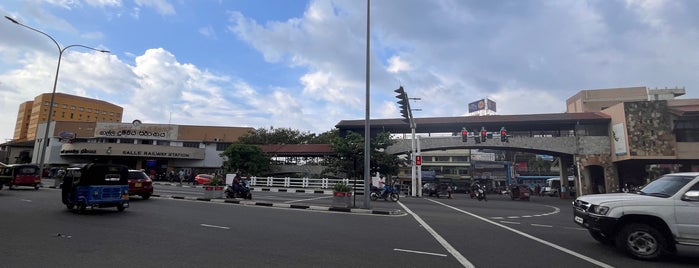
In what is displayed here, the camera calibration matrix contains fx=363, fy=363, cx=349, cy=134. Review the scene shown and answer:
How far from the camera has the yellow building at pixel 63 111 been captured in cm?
10331

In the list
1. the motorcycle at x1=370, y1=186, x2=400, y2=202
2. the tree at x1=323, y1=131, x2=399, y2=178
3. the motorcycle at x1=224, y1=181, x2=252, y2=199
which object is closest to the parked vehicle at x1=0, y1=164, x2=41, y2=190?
the motorcycle at x1=224, y1=181, x2=252, y2=199

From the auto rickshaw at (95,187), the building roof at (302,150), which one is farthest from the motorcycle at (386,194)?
the building roof at (302,150)

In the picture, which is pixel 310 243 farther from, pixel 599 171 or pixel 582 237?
pixel 599 171

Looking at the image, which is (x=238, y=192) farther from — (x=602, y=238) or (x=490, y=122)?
(x=490, y=122)

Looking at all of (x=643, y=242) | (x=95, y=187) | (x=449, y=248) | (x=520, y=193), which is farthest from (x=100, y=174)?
(x=520, y=193)

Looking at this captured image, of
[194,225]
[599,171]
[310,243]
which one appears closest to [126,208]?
[194,225]

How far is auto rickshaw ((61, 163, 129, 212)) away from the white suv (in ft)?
46.6

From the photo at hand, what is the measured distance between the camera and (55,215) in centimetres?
1132

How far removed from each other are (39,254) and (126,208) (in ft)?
27.3

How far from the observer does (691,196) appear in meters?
6.67

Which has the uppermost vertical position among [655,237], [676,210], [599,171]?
[599,171]

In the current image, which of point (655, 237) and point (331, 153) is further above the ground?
point (331, 153)

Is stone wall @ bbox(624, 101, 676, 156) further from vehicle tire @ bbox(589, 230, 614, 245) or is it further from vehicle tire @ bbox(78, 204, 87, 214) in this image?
vehicle tire @ bbox(78, 204, 87, 214)

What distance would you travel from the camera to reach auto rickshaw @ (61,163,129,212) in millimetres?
12086
